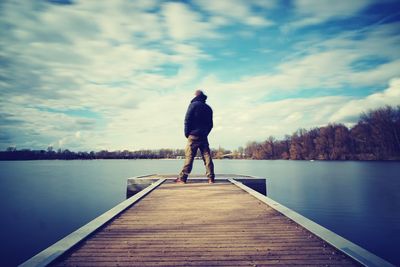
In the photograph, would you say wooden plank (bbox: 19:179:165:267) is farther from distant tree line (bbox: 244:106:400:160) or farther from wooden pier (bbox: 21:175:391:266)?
distant tree line (bbox: 244:106:400:160)

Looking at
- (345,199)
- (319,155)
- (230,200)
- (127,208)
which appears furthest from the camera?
(319,155)

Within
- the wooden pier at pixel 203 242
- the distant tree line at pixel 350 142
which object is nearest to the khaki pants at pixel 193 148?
the wooden pier at pixel 203 242

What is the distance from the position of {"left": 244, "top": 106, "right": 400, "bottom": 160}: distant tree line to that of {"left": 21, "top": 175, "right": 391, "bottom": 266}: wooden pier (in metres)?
66.1

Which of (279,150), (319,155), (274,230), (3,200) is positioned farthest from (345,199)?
(279,150)

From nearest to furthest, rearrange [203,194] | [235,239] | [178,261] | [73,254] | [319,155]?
[178,261] → [73,254] → [235,239] → [203,194] → [319,155]

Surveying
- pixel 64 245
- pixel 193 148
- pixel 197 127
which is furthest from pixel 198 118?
pixel 64 245

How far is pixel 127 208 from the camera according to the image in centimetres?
524

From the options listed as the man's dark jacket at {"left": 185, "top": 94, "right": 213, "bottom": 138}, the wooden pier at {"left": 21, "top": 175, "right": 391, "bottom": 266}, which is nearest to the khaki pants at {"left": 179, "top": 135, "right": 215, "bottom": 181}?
the man's dark jacket at {"left": 185, "top": 94, "right": 213, "bottom": 138}

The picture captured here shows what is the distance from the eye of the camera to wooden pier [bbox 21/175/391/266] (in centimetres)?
282

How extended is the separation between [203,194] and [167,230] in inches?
123

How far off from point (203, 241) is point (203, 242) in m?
0.04

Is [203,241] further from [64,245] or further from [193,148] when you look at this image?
[193,148]

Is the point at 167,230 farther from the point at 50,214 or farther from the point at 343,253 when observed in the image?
the point at 50,214

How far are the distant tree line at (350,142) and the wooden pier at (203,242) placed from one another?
66.1 m
